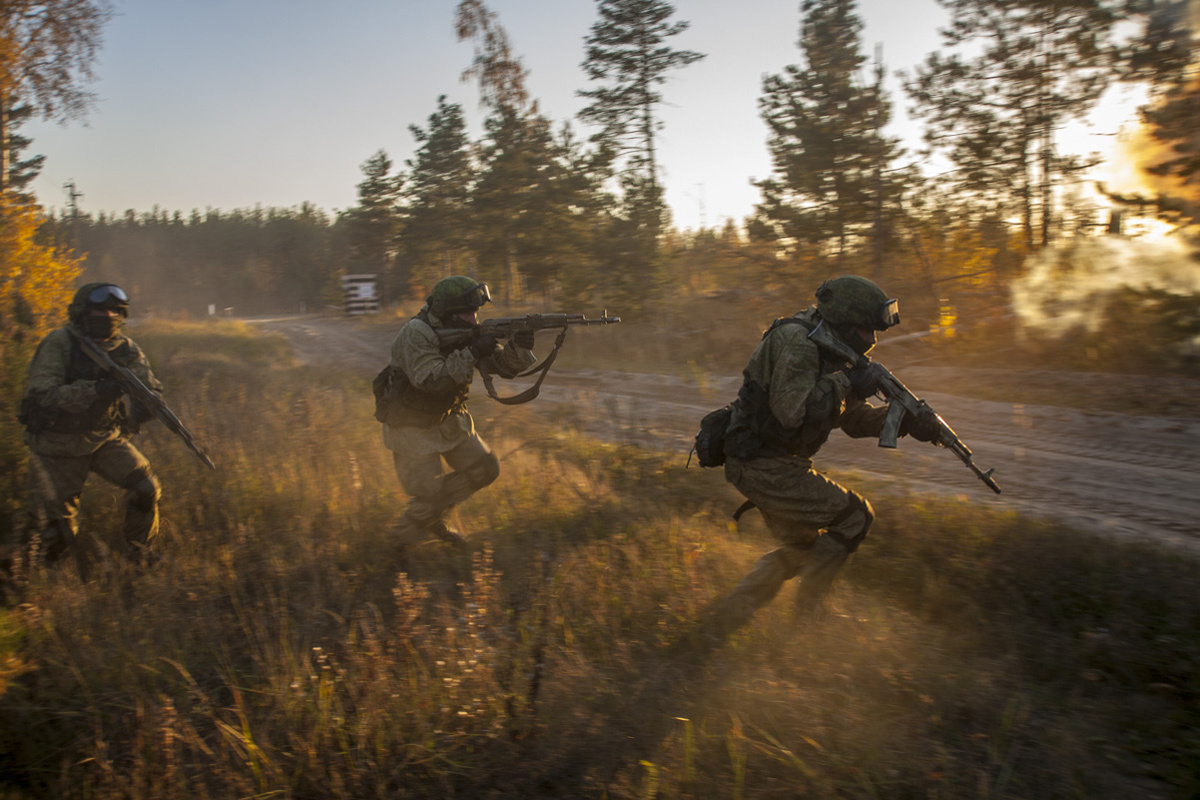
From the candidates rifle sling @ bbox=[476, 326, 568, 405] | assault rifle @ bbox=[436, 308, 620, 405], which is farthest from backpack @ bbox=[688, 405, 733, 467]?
rifle sling @ bbox=[476, 326, 568, 405]

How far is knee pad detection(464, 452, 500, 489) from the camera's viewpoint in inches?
213

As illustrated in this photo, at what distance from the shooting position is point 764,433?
4.05 metres

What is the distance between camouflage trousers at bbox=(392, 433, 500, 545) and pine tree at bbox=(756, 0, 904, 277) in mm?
13068

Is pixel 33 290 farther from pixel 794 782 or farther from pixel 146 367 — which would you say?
pixel 794 782

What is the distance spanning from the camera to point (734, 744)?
312 centimetres

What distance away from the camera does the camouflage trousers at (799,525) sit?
401cm

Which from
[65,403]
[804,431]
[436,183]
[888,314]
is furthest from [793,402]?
[436,183]

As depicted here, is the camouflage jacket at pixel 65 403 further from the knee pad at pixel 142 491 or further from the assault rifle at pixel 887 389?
the assault rifle at pixel 887 389

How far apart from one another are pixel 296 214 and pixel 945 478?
92.5 metres

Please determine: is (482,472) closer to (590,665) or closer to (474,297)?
(474,297)

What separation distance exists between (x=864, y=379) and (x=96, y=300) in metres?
5.32

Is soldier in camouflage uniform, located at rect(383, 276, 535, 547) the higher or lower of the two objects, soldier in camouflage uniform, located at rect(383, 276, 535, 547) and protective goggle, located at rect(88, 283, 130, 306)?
the lower

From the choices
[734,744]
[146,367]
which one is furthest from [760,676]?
[146,367]

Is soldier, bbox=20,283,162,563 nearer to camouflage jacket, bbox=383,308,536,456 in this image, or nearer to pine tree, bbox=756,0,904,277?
camouflage jacket, bbox=383,308,536,456
